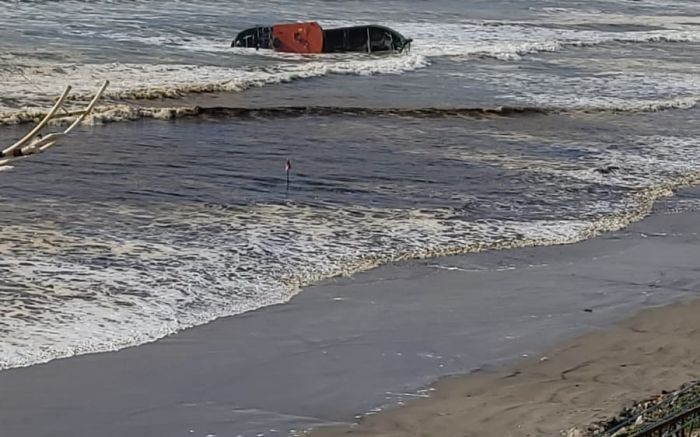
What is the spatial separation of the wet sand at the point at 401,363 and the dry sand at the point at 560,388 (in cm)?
1

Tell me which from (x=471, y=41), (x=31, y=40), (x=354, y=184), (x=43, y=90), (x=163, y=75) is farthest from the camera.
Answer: (x=471, y=41)

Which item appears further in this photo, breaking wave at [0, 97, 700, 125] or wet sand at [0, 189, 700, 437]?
breaking wave at [0, 97, 700, 125]

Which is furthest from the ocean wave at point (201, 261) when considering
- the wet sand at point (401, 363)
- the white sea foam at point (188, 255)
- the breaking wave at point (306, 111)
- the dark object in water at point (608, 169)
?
the breaking wave at point (306, 111)

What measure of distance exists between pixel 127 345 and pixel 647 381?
3.32m

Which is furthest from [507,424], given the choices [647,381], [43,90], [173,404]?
[43,90]

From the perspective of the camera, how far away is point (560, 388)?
790 centimetres

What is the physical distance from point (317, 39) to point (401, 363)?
23594 mm

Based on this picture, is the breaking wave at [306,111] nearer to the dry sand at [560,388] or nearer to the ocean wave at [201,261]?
the ocean wave at [201,261]

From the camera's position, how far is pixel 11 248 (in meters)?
10.8

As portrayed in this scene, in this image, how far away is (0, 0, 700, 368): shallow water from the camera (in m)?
10.1

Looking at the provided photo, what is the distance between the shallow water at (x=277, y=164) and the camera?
10.1 m

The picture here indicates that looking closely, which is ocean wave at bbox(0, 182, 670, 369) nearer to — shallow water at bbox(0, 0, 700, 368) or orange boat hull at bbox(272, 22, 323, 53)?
shallow water at bbox(0, 0, 700, 368)

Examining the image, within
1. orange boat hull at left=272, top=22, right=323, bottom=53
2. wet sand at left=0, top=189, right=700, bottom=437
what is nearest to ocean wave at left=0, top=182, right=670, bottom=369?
wet sand at left=0, top=189, right=700, bottom=437

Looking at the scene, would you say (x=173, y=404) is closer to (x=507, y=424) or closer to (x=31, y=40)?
(x=507, y=424)
